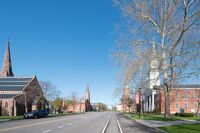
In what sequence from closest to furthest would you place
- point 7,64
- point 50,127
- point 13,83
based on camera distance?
point 50,127, point 13,83, point 7,64

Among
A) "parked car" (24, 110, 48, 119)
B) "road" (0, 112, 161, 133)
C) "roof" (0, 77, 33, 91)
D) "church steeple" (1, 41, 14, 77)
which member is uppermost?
"church steeple" (1, 41, 14, 77)

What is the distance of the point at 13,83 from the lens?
96.1m

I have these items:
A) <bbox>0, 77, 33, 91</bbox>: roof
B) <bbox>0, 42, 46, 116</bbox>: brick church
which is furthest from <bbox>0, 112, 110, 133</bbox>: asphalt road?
<bbox>0, 77, 33, 91</bbox>: roof

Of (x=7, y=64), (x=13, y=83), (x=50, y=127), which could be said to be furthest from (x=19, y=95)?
(x=50, y=127)

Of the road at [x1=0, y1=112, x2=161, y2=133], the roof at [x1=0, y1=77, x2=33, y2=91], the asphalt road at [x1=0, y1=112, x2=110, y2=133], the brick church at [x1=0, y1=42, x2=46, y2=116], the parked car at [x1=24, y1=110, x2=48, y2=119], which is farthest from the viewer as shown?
the roof at [x1=0, y1=77, x2=33, y2=91]

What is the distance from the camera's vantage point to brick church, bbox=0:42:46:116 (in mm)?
83875

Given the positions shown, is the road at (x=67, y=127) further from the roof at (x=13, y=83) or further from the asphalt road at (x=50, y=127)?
the roof at (x=13, y=83)

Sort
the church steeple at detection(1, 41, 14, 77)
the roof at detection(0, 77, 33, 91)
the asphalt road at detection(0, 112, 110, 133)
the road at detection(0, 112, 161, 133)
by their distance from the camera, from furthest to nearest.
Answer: the church steeple at detection(1, 41, 14, 77), the roof at detection(0, 77, 33, 91), the road at detection(0, 112, 161, 133), the asphalt road at detection(0, 112, 110, 133)

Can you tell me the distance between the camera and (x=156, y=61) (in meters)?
32.8

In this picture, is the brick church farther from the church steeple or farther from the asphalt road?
the asphalt road

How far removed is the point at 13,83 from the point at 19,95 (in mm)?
10138

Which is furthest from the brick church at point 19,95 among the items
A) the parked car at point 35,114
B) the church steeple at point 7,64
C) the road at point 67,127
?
the road at point 67,127

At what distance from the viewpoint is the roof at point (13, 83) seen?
92.6 meters

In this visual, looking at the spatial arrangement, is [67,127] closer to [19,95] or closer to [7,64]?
[19,95]
